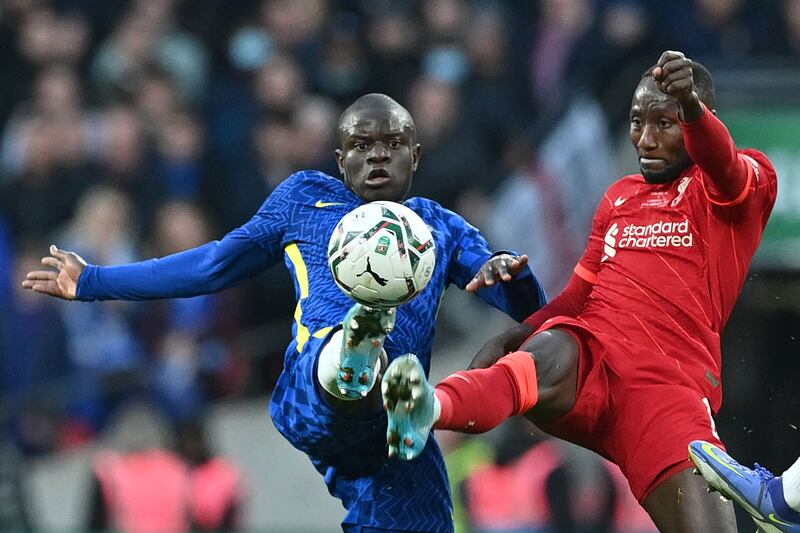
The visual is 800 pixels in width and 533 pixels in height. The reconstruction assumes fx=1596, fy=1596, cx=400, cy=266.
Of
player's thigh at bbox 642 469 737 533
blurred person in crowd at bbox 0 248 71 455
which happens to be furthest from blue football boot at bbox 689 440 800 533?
blurred person in crowd at bbox 0 248 71 455

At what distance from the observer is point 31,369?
1093 centimetres

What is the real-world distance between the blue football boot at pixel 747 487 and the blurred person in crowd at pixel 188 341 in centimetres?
608

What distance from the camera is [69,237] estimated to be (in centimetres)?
1112

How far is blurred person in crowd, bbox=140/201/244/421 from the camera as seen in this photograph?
10961mm

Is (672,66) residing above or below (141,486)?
above

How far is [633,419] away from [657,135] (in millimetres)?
1031

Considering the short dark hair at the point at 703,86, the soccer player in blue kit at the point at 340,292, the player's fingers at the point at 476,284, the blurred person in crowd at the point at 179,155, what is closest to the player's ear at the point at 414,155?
the soccer player in blue kit at the point at 340,292

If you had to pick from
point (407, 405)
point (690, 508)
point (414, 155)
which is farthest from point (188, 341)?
point (407, 405)

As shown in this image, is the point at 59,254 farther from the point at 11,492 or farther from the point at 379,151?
the point at 11,492

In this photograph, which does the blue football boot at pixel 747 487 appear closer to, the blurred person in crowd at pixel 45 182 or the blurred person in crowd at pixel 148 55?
the blurred person in crowd at pixel 45 182

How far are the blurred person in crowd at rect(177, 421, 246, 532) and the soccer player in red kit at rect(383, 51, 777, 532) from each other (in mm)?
5200

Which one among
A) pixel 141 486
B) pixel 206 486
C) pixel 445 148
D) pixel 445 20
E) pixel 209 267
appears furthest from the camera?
pixel 445 20

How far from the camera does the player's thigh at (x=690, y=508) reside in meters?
5.40

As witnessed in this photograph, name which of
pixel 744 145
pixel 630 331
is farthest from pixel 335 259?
pixel 744 145
